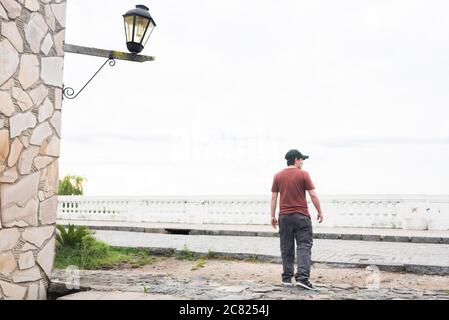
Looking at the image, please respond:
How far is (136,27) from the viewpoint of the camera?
6508mm

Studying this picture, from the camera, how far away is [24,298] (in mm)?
4977

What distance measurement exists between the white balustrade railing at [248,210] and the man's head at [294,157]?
959cm

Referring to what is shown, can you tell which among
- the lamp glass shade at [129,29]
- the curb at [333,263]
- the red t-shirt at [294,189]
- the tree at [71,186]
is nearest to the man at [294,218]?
the red t-shirt at [294,189]

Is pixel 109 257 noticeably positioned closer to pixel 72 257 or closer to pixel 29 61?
pixel 72 257

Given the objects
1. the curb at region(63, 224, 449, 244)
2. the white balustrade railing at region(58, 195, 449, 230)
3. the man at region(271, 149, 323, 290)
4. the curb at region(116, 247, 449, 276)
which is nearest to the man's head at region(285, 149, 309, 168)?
the man at region(271, 149, 323, 290)

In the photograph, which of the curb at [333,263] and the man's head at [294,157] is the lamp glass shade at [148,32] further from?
the curb at [333,263]

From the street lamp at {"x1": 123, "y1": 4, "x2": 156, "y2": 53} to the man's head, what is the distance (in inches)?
109

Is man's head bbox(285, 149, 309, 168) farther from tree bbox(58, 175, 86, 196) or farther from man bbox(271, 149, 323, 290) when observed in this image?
tree bbox(58, 175, 86, 196)

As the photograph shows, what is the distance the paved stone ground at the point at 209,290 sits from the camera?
5133 mm

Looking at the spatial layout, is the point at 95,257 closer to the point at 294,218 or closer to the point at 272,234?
the point at 294,218

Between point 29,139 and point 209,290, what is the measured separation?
2.89 metres

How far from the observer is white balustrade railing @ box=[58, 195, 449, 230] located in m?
14.5

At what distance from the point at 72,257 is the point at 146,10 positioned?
4.81 metres

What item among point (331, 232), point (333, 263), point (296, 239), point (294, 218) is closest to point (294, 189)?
point (294, 218)
